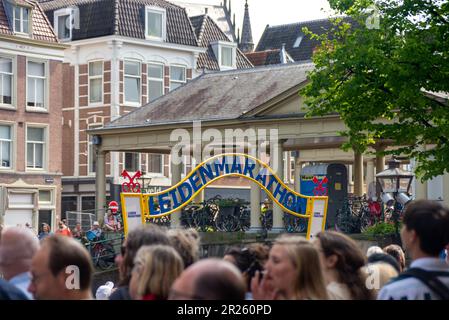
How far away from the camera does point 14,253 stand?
8.49 m

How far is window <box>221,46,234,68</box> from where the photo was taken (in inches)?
2542

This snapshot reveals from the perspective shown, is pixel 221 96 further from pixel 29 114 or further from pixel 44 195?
pixel 44 195

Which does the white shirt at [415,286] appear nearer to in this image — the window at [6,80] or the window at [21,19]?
the window at [6,80]

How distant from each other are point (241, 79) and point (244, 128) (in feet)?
13.1

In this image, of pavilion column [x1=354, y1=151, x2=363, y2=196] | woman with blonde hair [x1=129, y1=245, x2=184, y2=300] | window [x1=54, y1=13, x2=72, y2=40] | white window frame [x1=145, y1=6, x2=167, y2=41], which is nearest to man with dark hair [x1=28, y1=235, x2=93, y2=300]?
woman with blonde hair [x1=129, y1=245, x2=184, y2=300]

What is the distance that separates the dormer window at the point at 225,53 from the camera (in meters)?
64.1

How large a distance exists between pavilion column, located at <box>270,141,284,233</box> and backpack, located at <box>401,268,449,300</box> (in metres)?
25.2

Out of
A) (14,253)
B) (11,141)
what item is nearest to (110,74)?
(11,141)

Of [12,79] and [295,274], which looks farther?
[12,79]

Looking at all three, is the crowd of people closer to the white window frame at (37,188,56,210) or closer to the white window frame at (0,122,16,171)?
the white window frame at (0,122,16,171)

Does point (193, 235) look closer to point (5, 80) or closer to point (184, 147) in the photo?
point (184, 147)

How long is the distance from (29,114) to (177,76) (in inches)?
415

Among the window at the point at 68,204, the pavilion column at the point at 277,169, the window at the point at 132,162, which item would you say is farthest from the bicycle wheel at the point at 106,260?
the window at the point at 132,162
